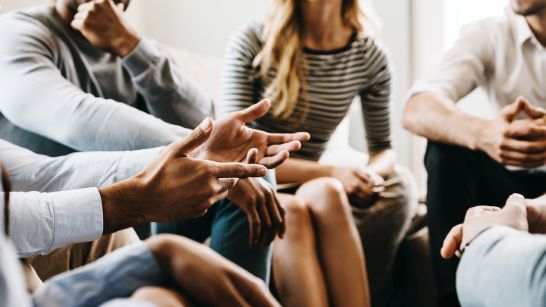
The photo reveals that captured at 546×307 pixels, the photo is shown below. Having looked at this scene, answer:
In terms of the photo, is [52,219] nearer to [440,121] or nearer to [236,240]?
[236,240]

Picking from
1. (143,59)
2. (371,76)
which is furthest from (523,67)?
(143,59)

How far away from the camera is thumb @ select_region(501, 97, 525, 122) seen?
3.64 feet

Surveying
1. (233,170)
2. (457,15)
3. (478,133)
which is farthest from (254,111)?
(457,15)

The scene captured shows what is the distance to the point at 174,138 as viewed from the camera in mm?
1017

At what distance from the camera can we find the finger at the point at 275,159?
88cm

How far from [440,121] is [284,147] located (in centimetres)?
46

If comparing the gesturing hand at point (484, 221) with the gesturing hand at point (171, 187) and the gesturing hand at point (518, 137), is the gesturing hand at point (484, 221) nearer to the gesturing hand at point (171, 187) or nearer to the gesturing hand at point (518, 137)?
the gesturing hand at point (171, 187)

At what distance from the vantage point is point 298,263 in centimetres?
110

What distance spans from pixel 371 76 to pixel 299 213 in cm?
45

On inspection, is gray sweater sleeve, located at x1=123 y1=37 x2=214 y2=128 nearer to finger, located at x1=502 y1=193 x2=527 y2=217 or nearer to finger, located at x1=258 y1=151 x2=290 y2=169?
finger, located at x1=258 y1=151 x2=290 y2=169

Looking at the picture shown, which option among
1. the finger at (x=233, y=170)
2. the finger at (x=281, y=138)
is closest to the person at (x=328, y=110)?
the finger at (x=281, y=138)

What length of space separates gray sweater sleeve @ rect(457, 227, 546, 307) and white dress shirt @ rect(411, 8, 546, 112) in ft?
2.62

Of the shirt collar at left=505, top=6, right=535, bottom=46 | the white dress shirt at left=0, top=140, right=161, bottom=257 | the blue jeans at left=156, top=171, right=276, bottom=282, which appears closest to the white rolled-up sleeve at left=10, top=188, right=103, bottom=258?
the white dress shirt at left=0, top=140, right=161, bottom=257

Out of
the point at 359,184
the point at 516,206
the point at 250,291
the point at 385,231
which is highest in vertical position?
the point at 516,206
